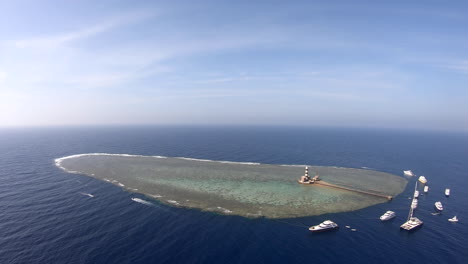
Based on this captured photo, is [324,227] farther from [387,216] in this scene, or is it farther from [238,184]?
[238,184]

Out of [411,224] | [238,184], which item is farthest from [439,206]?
[238,184]

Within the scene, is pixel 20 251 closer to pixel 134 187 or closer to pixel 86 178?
pixel 134 187

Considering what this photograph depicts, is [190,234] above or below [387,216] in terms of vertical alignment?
above

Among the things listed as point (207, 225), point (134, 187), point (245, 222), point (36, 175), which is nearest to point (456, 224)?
point (245, 222)

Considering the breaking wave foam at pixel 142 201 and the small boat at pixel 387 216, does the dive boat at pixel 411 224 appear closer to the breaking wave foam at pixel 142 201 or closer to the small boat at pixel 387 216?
the small boat at pixel 387 216

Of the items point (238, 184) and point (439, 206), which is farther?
point (238, 184)

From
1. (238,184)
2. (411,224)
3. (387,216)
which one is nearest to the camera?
(411,224)
